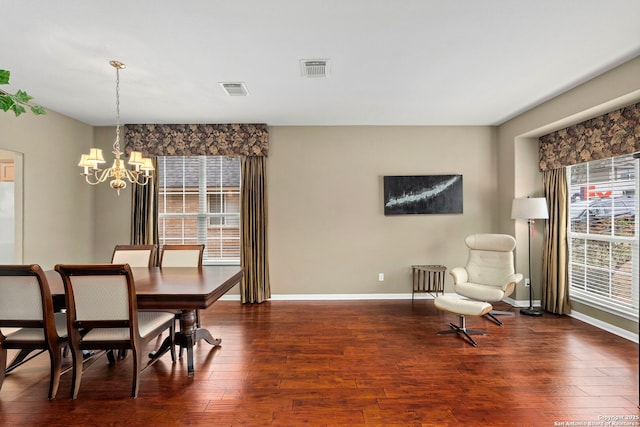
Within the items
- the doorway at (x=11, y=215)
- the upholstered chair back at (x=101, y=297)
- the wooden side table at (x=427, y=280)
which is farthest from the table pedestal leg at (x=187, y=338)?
the wooden side table at (x=427, y=280)

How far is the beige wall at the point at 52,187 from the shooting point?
368 centimetres

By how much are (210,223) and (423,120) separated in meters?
3.63

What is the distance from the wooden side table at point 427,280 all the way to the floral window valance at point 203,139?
9.78ft

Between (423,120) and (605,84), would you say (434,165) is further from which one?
(605,84)

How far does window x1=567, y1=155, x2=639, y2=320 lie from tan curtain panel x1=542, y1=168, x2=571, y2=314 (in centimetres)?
12

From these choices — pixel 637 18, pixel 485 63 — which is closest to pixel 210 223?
pixel 485 63

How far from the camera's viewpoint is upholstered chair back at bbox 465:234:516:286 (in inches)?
150

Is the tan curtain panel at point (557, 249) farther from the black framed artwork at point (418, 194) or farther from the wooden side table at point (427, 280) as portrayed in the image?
the wooden side table at point (427, 280)

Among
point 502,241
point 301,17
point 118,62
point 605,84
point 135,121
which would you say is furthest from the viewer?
point 135,121

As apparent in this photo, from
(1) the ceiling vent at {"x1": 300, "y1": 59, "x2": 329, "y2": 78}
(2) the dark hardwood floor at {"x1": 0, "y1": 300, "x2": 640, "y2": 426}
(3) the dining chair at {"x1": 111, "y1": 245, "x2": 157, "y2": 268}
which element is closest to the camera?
(2) the dark hardwood floor at {"x1": 0, "y1": 300, "x2": 640, "y2": 426}

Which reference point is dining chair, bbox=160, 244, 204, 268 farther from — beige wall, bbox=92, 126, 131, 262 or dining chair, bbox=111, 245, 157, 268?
beige wall, bbox=92, 126, 131, 262

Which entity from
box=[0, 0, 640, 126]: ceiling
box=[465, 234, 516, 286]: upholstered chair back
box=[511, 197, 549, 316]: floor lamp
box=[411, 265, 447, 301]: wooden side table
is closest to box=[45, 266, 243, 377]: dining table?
box=[0, 0, 640, 126]: ceiling

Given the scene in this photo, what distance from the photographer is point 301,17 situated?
2.11 m

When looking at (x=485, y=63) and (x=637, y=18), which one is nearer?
(x=637, y=18)
